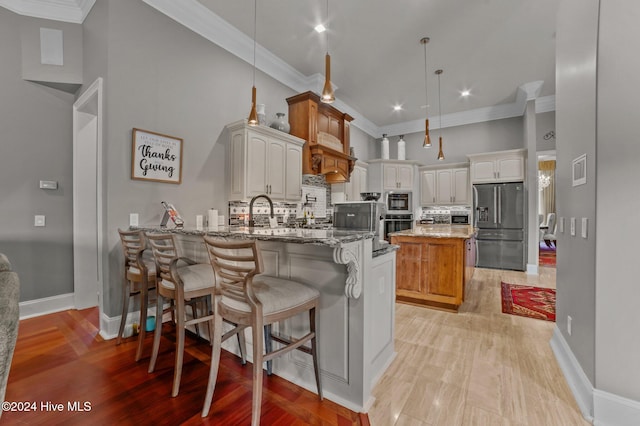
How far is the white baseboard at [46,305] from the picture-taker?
300 centimetres

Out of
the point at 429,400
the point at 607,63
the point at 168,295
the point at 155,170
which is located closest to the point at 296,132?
the point at 155,170

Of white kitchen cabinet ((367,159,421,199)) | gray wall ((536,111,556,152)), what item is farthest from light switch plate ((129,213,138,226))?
gray wall ((536,111,556,152))

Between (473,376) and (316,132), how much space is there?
12.0 feet

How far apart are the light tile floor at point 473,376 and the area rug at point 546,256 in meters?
4.60

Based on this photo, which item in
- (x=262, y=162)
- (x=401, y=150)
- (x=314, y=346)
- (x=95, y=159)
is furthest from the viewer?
(x=401, y=150)

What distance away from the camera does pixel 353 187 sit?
6035 mm

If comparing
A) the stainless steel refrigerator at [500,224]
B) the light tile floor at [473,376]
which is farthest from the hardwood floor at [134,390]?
the stainless steel refrigerator at [500,224]

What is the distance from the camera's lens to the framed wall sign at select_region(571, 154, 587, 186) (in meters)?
1.76

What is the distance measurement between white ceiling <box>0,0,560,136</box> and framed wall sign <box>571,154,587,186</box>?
2257 mm

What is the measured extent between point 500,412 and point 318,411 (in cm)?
108

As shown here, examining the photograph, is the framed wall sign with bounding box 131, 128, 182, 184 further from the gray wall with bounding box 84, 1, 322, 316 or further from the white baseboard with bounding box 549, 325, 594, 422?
the white baseboard with bounding box 549, 325, 594, 422

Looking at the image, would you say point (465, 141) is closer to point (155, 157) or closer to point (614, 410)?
point (614, 410)

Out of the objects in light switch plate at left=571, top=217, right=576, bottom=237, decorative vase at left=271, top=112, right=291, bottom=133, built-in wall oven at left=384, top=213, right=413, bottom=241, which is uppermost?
decorative vase at left=271, top=112, right=291, bottom=133

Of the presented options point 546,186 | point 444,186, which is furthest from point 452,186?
point 546,186
